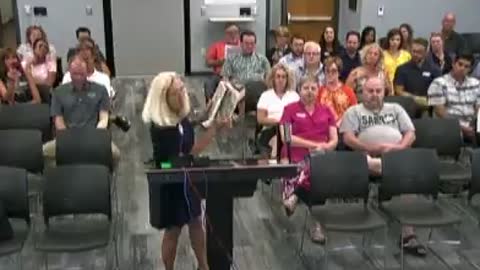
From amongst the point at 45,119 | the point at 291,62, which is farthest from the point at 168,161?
the point at 291,62

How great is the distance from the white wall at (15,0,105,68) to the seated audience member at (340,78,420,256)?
246 inches

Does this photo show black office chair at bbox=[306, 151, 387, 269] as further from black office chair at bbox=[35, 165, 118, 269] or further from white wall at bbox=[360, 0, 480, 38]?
white wall at bbox=[360, 0, 480, 38]

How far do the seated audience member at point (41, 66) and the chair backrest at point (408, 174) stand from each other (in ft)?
13.8

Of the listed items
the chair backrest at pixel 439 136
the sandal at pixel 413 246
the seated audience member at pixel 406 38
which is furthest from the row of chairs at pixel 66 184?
the seated audience member at pixel 406 38

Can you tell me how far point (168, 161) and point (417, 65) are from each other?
417cm

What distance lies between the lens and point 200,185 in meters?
3.53

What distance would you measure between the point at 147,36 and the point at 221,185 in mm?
7699

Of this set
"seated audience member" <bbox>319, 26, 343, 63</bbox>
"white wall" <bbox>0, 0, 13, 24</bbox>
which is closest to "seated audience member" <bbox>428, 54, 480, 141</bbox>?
"seated audience member" <bbox>319, 26, 343, 63</bbox>

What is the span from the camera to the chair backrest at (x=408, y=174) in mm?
4715

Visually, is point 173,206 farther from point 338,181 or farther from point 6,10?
point 6,10

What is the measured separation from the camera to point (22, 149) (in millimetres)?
5090

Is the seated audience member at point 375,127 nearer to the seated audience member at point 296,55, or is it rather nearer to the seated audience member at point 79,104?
the seated audience member at point 79,104

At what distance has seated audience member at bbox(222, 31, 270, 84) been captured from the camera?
739 cm

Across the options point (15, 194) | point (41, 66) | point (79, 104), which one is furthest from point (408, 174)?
point (41, 66)
